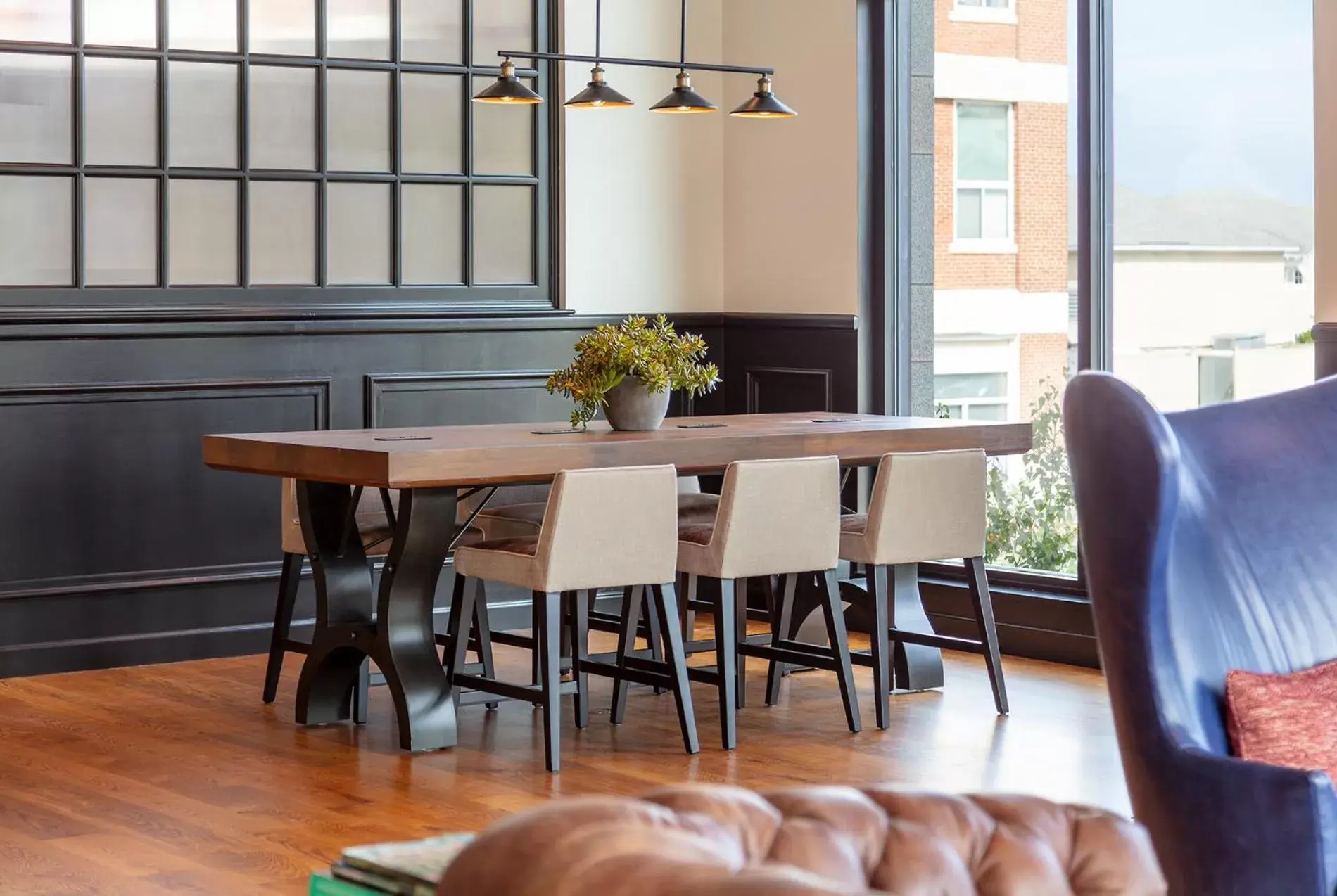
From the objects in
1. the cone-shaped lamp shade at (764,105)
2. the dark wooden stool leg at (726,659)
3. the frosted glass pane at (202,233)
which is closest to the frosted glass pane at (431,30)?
the frosted glass pane at (202,233)

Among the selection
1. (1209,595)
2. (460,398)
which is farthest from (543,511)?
(1209,595)

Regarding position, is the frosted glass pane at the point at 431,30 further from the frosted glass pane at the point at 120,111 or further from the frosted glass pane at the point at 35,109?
the frosted glass pane at the point at 35,109

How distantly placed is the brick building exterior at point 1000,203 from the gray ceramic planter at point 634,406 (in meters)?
1.66

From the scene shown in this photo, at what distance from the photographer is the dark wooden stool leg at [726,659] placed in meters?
→ 5.06

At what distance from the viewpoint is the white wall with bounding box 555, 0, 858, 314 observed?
713cm

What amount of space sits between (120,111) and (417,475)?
2343 mm

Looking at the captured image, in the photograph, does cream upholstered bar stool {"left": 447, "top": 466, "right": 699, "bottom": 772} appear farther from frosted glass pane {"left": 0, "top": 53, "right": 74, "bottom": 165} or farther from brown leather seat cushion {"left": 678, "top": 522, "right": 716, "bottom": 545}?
frosted glass pane {"left": 0, "top": 53, "right": 74, "bottom": 165}

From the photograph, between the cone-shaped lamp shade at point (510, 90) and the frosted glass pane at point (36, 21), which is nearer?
the cone-shaped lamp shade at point (510, 90)

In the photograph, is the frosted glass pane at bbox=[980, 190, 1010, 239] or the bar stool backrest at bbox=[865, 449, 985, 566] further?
the frosted glass pane at bbox=[980, 190, 1010, 239]

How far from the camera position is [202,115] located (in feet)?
21.2

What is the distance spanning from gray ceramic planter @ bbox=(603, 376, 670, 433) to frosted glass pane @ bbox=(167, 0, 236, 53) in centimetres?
212

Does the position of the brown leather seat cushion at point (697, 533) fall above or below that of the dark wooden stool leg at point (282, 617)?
above

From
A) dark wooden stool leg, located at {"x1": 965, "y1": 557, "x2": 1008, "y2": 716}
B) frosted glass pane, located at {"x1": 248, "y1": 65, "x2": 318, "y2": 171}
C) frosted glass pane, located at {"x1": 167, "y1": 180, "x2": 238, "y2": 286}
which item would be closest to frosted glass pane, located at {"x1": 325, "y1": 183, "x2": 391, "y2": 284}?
frosted glass pane, located at {"x1": 248, "y1": 65, "x2": 318, "y2": 171}

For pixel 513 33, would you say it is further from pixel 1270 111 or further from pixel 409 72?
pixel 1270 111
